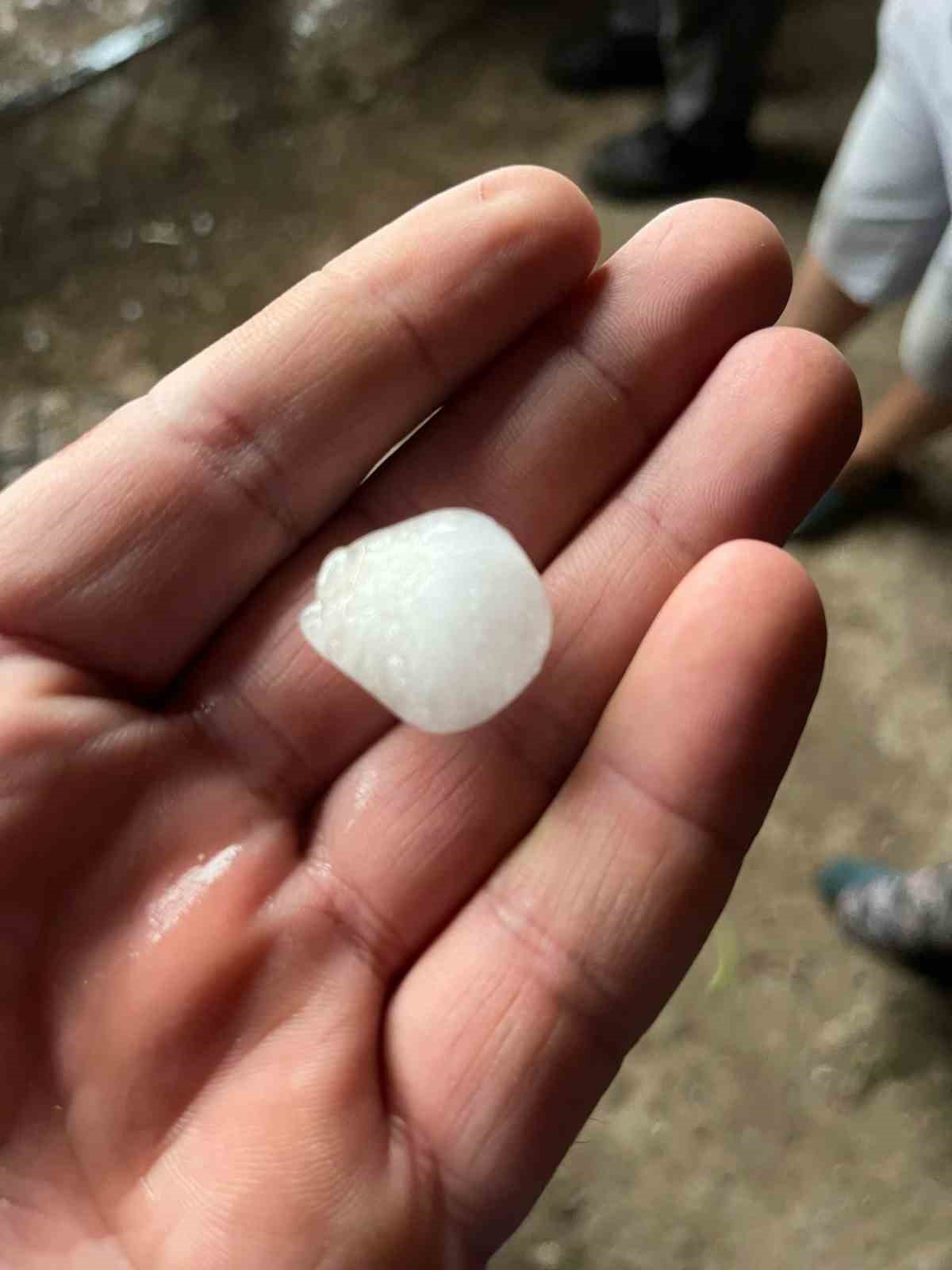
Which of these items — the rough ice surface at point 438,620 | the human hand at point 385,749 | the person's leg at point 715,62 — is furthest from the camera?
the person's leg at point 715,62

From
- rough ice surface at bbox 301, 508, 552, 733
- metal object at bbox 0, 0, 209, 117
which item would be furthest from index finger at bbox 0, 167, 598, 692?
metal object at bbox 0, 0, 209, 117

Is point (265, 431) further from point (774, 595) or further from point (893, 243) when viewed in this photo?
point (893, 243)

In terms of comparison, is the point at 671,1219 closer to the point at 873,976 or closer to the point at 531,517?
the point at 873,976

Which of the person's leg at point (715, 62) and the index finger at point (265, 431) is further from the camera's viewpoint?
the person's leg at point (715, 62)

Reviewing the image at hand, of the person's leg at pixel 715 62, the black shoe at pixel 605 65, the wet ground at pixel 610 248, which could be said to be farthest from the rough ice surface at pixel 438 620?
the black shoe at pixel 605 65

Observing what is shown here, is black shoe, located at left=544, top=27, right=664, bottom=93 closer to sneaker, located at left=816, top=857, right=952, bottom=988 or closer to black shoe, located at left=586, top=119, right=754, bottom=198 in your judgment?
black shoe, located at left=586, top=119, right=754, bottom=198

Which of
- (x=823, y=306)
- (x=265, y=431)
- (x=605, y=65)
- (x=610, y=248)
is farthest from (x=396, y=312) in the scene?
(x=605, y=65)

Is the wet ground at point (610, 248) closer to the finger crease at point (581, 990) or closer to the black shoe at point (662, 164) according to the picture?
the black shoe at point (662, 164)
